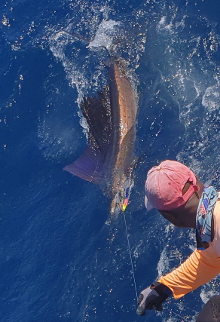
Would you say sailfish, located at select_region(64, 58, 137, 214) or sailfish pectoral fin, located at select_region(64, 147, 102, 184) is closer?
sailfish, located at select_region(64, 58, 137, 214)

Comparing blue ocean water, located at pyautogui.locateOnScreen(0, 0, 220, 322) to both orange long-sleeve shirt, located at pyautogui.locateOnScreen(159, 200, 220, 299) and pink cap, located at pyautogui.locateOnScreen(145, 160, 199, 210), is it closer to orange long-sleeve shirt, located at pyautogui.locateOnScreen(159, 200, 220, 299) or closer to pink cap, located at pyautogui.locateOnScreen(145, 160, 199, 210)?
orange long-sleeve shirt, located at pyautogui.locateOnScreen(159, 200, 220, 299)

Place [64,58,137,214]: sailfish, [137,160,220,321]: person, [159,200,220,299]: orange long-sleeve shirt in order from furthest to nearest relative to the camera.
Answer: [64,58,137,214]: sailfish < [159,200,220,299]: orange long-sleeve shirt < [137,160,220,321]: person

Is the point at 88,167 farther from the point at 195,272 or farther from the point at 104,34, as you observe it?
the point at 195,272

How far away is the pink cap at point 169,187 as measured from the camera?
2.81m

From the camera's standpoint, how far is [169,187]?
2.81m

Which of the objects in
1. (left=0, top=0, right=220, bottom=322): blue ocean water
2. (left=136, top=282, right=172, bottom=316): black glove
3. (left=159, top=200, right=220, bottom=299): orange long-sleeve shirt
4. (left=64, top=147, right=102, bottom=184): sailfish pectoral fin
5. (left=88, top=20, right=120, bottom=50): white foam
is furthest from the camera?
(left=88, top=20, right=120, bottom=50): white foam

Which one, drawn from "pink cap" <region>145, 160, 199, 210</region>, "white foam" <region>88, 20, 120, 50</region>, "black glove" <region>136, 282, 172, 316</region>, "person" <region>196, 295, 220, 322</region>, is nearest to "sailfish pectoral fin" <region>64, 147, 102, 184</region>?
"white foam" <region>88, 20, 120, 50</region>

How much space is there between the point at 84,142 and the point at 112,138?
0.59m

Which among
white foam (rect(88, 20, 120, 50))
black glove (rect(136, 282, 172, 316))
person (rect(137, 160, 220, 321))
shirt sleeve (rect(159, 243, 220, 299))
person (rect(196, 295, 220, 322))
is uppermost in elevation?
white foam (rect(88, 20, 120, 50))

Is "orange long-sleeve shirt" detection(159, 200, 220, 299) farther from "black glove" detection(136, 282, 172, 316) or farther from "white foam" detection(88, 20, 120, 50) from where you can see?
"white foam" detection(88, 20, 120, 50)

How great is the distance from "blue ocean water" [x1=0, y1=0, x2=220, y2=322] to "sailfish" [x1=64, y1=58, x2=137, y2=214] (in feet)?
0.61

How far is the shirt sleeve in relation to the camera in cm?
326

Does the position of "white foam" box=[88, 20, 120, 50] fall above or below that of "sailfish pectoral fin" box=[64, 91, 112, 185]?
above

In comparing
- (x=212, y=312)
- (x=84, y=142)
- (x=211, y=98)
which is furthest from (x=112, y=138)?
(x=212, y=312)
